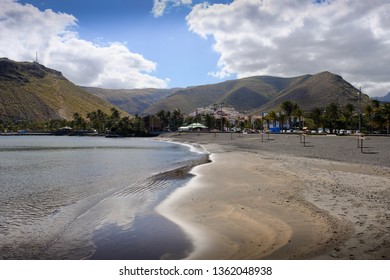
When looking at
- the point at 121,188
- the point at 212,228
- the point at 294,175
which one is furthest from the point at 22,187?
the point at 294,175

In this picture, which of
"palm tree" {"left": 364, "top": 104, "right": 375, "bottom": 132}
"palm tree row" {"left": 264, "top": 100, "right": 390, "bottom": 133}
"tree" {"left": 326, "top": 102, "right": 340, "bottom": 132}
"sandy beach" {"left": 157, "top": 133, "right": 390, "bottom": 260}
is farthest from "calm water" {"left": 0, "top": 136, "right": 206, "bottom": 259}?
"tree" {"left": 326, "top": 102, "right": 340, "bottom": 132}

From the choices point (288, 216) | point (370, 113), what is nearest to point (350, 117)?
point (370, 113)

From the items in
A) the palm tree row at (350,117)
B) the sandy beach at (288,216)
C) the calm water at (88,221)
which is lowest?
the calm water at (88,221)

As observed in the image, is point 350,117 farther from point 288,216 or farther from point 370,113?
point 288,216

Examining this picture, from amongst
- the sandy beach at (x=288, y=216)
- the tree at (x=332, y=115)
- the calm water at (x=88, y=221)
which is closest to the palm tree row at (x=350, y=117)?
the tree at (x=332, y=115)

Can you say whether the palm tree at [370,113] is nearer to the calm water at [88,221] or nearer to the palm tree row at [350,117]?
the palm tree row at [350,117]

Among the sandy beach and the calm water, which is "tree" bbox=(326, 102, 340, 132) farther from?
the calm water

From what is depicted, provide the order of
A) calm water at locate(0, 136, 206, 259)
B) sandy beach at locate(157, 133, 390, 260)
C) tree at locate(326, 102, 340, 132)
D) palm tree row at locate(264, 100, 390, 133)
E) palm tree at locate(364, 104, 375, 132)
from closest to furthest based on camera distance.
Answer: sandy beach at locate(157, 133, 390, 260)
calm water at locate(0, 136, 206, 259)
palm tree row at locate(264, 100, 390, 133)
palm tree at locate(364, 104, 375, 132)
tree at locate(326, 102, 340, 132)

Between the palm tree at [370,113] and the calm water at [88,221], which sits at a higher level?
the palm tree at [370,113]

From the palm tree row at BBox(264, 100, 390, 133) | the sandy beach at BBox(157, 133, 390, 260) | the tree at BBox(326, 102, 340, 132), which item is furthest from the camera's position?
the tree at BBox(326, 102, 340, 132)

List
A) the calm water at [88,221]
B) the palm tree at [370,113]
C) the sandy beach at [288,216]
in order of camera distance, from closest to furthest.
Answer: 1. the sandy beach at [288,216]
2. the calm water at [88,221]
3. the palm tree at [370,113]

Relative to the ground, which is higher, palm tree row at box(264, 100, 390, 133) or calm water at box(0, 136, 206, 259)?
palm tree row at box(264, 100, 390, 133)
